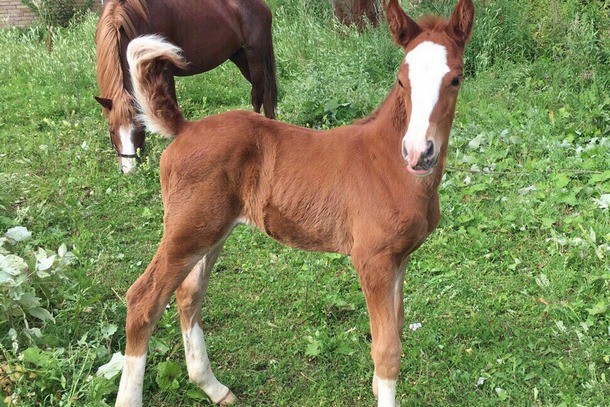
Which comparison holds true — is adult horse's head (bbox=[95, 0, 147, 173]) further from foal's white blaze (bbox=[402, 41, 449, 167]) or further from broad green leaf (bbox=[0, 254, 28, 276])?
foal's white blaze (bbox=[402, 41, 449, 167])

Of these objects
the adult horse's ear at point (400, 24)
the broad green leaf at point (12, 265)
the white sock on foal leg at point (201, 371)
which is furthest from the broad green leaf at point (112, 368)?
the adult horse's ear at point (400, 24)

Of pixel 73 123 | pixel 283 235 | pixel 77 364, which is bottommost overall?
pixel 73 123

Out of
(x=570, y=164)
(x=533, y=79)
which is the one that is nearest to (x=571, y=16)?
(x=533, y=79)

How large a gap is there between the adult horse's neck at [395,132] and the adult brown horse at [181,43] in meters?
2.81

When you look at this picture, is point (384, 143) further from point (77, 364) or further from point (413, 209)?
point (77, 364)

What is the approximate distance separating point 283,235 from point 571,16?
18.8ft

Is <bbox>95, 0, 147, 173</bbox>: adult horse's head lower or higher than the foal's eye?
lower

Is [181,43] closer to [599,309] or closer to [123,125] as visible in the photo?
[123,125]

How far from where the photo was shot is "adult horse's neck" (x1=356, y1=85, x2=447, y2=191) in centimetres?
264

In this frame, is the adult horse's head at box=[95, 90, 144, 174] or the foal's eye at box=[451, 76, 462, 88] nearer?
the foal's eye at box=[451, 76, 462, 88]

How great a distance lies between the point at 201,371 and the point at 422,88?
1740 millimetres

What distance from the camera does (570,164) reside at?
4.89 metres

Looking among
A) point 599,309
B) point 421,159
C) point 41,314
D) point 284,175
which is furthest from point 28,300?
point 599,309

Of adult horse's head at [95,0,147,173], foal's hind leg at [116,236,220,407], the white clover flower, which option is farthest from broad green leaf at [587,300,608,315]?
adult horse's head at [95,0,147,173]
